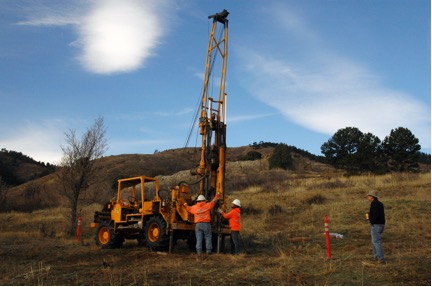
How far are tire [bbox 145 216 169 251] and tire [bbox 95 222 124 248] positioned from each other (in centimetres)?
209

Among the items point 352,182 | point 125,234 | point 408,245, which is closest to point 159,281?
point 125,234

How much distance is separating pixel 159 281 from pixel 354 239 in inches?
374

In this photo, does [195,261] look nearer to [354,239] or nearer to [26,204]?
[354,239]

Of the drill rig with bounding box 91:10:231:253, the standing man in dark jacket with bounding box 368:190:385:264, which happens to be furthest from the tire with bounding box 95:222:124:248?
the standing man in dark jacket with bounding box 368:190:385:264

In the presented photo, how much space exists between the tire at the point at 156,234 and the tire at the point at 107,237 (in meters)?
Result: 2.09

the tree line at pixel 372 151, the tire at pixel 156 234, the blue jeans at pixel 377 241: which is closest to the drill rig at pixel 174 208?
the tire at pixel 156 234

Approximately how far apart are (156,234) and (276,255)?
12.9ft

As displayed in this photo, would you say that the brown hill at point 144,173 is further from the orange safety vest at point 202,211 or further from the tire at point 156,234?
A: the orange safety vest at point 202,211

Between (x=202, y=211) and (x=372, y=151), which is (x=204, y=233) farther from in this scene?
(x=372, y=151)

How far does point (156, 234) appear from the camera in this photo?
46.6 ft

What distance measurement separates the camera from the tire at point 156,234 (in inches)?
537

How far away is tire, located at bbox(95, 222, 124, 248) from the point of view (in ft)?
52.5

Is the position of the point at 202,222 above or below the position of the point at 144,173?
below

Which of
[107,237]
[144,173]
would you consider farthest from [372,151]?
[107,237]
